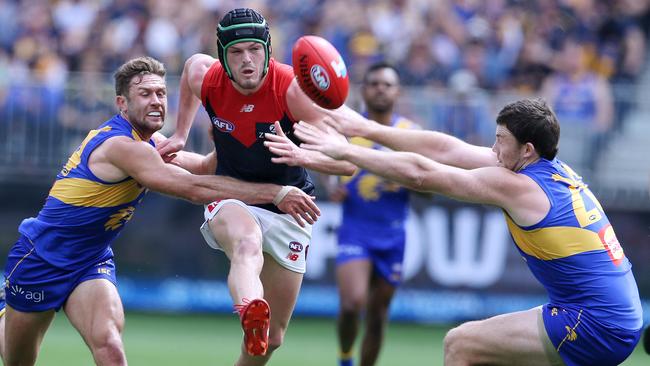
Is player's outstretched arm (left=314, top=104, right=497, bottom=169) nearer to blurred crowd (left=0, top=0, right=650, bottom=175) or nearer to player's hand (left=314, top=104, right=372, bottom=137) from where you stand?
player's hand (left=314, top=104, right=372, bottom=137)

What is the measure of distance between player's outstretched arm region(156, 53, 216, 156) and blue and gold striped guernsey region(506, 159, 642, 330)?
227cm

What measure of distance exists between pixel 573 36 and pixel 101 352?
9651 mm

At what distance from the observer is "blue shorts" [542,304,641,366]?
6602 mm

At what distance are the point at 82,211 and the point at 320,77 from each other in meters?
1.75

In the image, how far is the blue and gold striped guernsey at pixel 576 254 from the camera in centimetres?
662

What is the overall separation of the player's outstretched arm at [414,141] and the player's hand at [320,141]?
270 mm

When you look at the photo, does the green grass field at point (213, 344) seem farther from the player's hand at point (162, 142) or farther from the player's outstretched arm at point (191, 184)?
the player's outstretched arm at point (191, 184)

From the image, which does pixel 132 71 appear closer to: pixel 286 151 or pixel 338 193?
pixel 286 151

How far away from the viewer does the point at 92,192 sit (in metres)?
7.24

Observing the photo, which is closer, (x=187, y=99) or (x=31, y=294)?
(x=31, y=294)

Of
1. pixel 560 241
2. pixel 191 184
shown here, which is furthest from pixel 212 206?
pixel 560 241

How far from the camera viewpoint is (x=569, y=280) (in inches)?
263

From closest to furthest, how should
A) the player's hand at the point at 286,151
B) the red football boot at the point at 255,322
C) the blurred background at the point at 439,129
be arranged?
the red football boot at the point at 255,322 → the player's hand at the point at 286,151 → the blurred background at the point at 439,129

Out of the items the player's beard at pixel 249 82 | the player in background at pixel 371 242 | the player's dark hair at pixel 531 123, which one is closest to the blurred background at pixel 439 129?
the player in background at pixel 371 242
